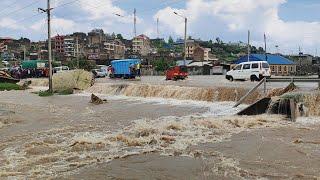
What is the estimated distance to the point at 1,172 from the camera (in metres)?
7.63

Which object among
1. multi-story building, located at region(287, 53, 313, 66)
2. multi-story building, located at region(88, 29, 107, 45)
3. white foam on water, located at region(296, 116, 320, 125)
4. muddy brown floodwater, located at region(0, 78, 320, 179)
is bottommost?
muddy brown floodwater, located at region(0, 78, 320, 179)

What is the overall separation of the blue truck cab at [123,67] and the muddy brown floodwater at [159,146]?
22403mm

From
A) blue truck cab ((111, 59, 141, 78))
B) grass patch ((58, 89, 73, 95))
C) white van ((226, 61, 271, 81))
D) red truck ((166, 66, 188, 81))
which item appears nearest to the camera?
white van ((226, 61, 271, 81))

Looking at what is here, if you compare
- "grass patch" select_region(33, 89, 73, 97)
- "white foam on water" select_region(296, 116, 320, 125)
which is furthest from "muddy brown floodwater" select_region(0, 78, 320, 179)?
"grass patch" select_region(33, 89, 73, 97)

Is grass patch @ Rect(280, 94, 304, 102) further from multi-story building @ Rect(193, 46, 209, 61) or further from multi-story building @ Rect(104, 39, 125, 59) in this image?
multi-story building @ Rect(104, 39, 125, 59)

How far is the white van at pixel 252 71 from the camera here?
27.4m

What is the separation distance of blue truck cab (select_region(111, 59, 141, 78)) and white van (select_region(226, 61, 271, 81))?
12.8 m

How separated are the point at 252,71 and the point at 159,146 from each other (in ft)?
64.3

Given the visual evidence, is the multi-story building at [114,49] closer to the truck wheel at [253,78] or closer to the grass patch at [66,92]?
the grass patch at [66,92]

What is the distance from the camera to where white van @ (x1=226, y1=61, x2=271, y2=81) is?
27.4m

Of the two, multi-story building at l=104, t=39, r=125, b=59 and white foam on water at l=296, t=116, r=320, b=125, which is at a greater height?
multi-story building at l=104, t=39, r=125, b=59

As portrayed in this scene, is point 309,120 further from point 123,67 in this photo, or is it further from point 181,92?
point 123,67

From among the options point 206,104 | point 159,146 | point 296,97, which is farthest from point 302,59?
point 159,146

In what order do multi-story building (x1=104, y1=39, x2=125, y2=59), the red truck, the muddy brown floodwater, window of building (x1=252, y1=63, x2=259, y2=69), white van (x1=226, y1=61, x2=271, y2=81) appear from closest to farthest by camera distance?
the muddy brown floodwater
white van (x1=226, y1=61, x2=271, y2=81)
window of building (x1=252, y1=63, x2=259, y2=69)
the red truck
multi-story building (x1=104, y1=39, x2=125, y2=59)
